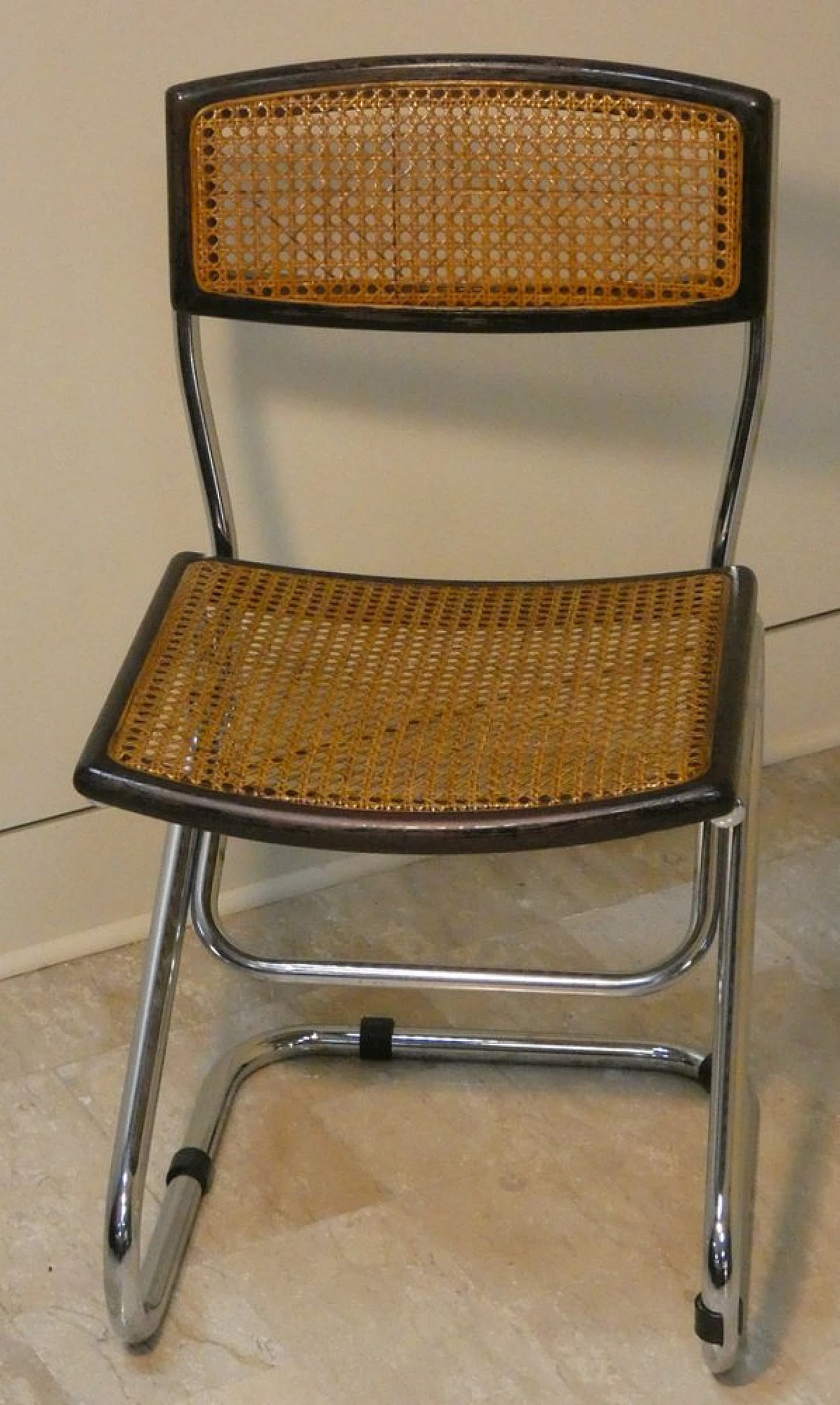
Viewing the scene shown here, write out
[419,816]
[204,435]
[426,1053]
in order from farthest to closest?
[426,1053] → [204,435] → [419,816]

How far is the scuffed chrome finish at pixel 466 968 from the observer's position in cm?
127

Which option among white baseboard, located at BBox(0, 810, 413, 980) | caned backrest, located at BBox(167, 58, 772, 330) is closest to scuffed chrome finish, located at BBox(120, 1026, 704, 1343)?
white baseboard, located at BBox(0, 810, 413, 980)

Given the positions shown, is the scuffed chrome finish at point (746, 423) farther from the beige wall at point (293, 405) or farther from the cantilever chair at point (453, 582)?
the beige wall at point (293, 405)

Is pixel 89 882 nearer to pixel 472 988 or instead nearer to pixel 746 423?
pixel 472 988

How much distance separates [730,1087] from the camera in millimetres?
1252

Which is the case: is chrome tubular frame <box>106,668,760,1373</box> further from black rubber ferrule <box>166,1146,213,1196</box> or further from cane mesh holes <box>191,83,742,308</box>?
cane mesh holes <box>191,83,742,308</box>

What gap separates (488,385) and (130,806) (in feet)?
2.35

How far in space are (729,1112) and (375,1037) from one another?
1.23 ft

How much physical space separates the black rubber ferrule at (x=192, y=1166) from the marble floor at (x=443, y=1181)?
0.08 feet

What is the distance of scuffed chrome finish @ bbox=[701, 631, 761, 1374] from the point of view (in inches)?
48.3

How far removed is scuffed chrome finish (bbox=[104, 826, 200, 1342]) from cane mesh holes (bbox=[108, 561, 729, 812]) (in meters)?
0.13

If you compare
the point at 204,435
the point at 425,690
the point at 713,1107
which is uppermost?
the point at 204,435

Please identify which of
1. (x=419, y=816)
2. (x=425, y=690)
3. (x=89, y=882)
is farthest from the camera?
(x=89, y=882)

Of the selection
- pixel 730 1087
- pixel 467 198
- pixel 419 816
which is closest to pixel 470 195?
pixel 467 198
